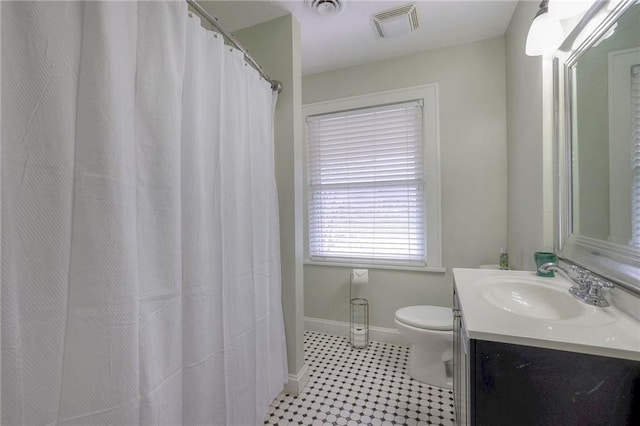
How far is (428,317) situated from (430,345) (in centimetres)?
17

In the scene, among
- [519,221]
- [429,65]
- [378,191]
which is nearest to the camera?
[519,221]

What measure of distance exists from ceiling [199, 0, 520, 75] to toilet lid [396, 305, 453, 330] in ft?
6.62

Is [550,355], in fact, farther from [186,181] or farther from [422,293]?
[422,293]

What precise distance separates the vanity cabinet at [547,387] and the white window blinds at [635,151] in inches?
17.0

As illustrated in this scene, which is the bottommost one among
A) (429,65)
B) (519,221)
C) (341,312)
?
(341,312)

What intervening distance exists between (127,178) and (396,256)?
6.53 feet

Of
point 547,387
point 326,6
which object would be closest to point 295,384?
point 547,387

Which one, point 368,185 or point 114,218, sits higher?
point 368,185

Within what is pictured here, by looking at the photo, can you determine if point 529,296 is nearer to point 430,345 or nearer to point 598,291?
point 598,291

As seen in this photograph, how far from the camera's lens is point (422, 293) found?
212 centimetres

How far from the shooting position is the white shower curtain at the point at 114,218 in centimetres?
54

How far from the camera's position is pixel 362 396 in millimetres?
1580

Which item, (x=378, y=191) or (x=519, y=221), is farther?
(x=378, y=191)

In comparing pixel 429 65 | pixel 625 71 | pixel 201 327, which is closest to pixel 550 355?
pixel 625 71
